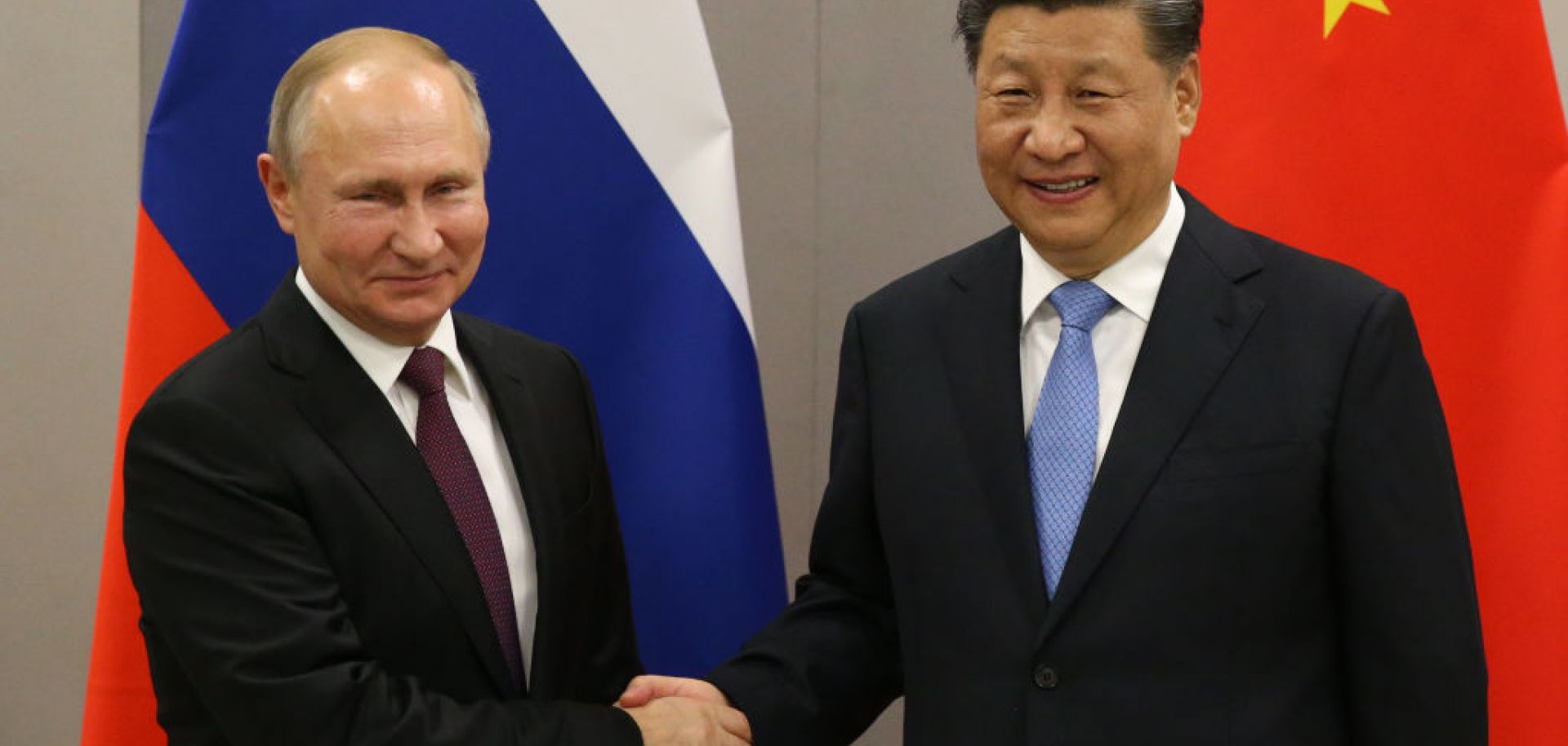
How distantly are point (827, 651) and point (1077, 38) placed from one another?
0.75m

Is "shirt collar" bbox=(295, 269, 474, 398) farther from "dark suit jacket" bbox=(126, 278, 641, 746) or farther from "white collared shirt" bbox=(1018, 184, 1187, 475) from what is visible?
"white collared shirt" bbox=(1018, 184, 1187, 475)

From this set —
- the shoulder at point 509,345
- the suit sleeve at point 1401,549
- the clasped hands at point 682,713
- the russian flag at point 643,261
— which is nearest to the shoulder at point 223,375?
the shoulder at point 509,345

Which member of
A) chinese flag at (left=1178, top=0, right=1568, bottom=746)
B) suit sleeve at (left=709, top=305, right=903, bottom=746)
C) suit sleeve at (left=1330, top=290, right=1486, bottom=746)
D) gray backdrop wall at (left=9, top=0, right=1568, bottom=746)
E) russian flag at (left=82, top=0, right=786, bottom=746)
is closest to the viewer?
suit sleeve at (left=1330, top=290, right=1486, bottom=746)

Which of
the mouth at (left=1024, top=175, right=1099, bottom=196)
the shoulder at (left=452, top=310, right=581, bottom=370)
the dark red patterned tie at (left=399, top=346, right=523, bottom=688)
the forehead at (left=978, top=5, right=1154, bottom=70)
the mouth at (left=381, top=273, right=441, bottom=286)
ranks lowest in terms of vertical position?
the dark red patterned tie at (left=399, top=346, right=523, bottom=688)

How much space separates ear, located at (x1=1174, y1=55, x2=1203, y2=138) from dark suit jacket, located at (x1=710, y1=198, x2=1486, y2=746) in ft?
0.34

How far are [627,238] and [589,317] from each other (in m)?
0.11

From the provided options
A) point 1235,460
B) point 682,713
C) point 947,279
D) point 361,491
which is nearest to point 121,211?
point 361,491

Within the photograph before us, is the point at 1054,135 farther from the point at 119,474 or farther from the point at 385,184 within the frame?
the point at 119,474

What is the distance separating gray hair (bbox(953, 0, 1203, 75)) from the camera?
5.27 ft

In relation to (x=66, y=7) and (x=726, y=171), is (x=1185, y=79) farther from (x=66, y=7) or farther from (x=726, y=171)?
(x=66, y=7)

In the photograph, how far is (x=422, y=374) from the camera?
69.4 inches

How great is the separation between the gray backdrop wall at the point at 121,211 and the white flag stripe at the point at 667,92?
2.28 ft

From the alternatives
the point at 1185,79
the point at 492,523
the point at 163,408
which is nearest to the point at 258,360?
the point at 163,408

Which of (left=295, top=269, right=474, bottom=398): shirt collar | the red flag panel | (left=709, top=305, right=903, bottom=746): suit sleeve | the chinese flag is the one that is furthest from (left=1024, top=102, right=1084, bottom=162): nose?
the red flag panel
